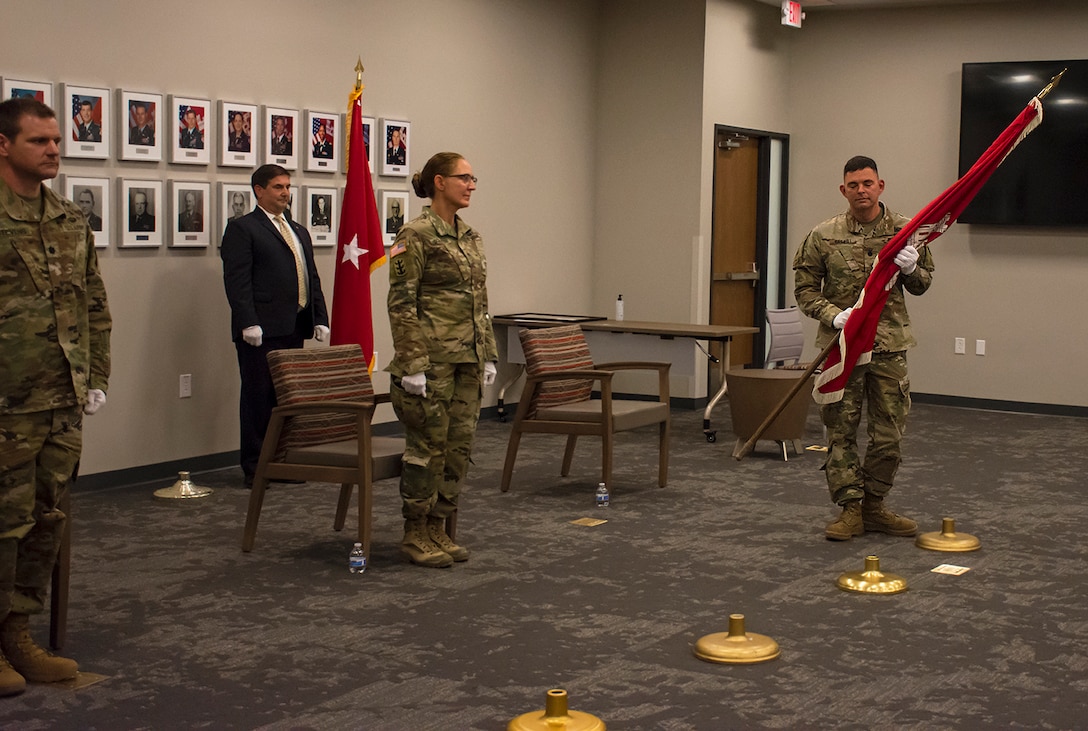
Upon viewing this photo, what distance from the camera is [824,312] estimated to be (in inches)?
212

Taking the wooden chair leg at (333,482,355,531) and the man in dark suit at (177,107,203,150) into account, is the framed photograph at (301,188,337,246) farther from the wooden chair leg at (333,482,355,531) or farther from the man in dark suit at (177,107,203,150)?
the wooden chair leg at (333,482,355,531)

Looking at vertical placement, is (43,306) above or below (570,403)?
above

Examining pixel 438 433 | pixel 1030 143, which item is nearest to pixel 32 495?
pixel 438 433

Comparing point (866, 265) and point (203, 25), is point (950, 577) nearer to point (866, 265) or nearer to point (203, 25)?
point (866, 265)

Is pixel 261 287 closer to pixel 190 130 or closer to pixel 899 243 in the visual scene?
pixel 190 130

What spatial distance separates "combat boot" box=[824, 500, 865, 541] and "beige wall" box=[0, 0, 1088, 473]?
3.49 metres

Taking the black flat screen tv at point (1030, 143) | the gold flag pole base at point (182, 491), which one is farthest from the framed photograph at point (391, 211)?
the black flat screen tv at point (1030, 143)

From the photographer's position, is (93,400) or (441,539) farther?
(441,539)

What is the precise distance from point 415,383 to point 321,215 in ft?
10.2

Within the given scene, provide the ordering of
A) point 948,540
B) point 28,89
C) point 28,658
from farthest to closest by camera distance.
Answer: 1. point 28,89
2. point 948,540
3. point 28,658

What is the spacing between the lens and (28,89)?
602cm

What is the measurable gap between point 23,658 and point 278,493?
2.90m

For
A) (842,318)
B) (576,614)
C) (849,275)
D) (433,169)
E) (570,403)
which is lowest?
(576,614)

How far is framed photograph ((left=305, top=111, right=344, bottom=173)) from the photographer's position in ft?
24.7
